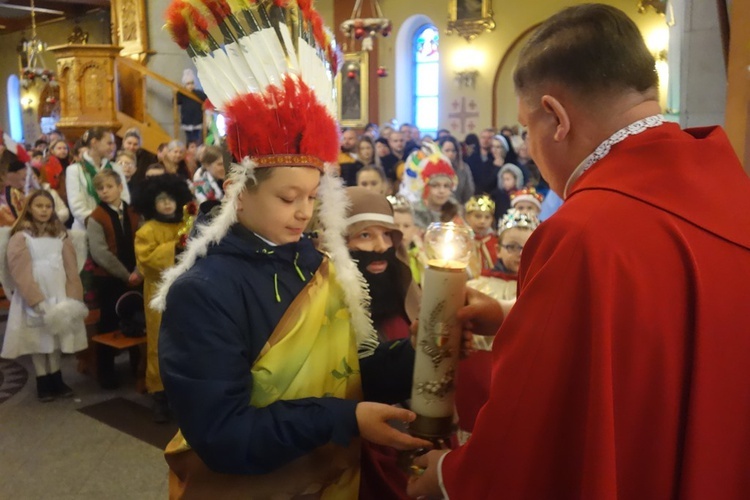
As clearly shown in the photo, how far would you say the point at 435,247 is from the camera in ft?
5.44

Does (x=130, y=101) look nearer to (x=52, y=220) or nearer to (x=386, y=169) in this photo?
(x=386, y=169)

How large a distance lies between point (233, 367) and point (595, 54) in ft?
3.42

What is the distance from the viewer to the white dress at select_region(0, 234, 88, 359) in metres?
5.09

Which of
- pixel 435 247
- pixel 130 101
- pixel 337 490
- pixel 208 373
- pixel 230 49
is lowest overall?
pixel 337 490

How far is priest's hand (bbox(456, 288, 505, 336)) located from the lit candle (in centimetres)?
3

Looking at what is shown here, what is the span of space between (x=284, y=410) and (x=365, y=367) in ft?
1.28

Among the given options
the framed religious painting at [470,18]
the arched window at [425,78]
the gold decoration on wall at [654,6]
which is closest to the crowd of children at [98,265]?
the gold decoration on wall at [654,6]

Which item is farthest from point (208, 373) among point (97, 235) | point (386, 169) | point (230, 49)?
point (386, 169)

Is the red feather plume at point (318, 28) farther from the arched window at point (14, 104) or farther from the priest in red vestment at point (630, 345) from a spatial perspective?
the arched window at point (14, 104)

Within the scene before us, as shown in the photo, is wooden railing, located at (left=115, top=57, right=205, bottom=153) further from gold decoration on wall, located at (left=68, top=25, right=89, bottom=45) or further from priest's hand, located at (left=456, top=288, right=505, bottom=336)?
priest's hand, located at (left=456, top=288, right=505, bottom=336)

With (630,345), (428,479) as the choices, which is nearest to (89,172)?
(428,479)

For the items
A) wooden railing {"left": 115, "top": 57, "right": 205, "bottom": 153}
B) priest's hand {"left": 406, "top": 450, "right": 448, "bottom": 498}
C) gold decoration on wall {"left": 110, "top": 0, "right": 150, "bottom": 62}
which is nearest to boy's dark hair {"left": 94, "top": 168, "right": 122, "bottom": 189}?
priest's hand {"left": 406, "top": 450, "right": 448, "bottom": 498}

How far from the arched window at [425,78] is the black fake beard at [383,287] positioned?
1281cm

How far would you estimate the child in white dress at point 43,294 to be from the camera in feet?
16.6
